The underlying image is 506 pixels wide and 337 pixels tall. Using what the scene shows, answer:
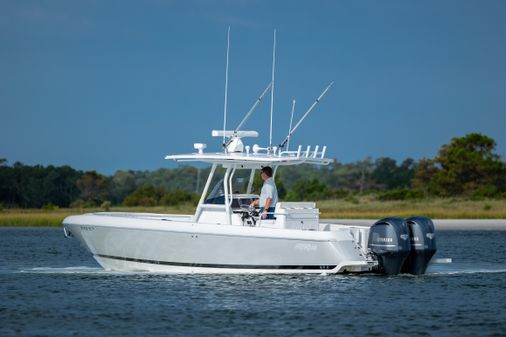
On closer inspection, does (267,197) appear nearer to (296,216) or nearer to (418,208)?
(296,216)

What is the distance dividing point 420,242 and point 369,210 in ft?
135

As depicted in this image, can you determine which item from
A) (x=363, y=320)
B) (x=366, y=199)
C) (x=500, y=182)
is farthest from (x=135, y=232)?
(x=500, y=182)

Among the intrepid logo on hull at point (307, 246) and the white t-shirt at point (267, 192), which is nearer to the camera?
the intrepid logo on hull at point (307, 246)

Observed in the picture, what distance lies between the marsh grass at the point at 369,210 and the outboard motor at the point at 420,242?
3374 cm

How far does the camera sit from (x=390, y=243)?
19984mm

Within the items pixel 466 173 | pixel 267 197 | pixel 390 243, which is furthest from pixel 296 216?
pixel 466 173

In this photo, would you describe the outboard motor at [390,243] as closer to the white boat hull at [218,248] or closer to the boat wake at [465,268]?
the white boat hull at [218,248]

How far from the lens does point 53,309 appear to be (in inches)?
713

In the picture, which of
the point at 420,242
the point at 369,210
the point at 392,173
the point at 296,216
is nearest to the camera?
the point at 420,242

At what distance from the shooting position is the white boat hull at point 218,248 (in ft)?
65.1

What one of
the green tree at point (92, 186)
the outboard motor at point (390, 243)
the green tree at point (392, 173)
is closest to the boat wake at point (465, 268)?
the outboard motor at point (390, 243)

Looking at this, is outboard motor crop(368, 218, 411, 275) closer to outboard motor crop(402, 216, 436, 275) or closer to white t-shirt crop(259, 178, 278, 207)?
outboard motor crop(402, 216, 436, 275)

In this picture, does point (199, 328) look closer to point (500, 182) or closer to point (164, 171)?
point (500, 182)

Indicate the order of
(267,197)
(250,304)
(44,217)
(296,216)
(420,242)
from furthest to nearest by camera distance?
(44,217) < (267,197) < (296,216) < (420,242) < (250,304)
